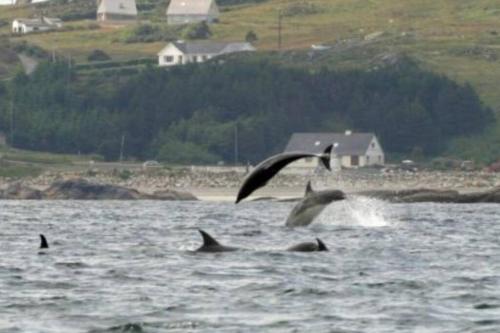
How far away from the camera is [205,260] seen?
149ft

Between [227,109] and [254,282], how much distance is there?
145m

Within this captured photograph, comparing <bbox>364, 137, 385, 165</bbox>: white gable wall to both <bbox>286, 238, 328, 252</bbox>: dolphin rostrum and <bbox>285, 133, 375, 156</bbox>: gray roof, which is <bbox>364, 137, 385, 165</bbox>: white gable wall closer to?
<bbox>285, 133, 375, 156</bbox>: gray roof

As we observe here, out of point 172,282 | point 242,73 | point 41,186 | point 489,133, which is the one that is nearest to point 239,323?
point 172,282

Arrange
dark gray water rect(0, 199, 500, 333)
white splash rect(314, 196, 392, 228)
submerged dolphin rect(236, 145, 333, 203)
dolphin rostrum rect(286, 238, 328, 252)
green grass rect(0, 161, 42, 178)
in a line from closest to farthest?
1. dark gray water rect(0, 199, 500, 333)
2. submerged dolphin rect(236, 145, 333, 203)
3. dolphin rostrum rect(286, 238, 328, 252)
4. white splash rect(314, 196, 392, 228)
5. green grass rect(0, 161, 42, 178)

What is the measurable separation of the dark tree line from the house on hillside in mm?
5686

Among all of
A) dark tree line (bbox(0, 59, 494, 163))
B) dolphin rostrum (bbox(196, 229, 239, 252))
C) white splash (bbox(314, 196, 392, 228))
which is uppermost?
dark tree line (bbox(0, 59, 494, 163))

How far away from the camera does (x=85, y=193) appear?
136m

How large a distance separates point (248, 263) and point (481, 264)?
20.8ft

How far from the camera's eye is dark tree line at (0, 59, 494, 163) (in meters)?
174

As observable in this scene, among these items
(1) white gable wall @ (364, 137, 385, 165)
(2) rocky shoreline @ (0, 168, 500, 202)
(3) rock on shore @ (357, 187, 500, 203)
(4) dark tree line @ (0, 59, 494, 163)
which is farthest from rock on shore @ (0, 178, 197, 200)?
(1) white gable wall @ (364, 137, 385, 165)

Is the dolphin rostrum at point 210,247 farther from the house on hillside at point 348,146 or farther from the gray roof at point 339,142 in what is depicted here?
the gray roof at point 339,142

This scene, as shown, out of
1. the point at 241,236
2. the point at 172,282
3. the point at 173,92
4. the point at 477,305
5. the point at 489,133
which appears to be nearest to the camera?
the point at 477,305

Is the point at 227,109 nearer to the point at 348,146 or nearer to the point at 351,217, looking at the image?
the point at 348,146

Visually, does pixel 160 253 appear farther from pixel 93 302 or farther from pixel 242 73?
pixel 242 73
